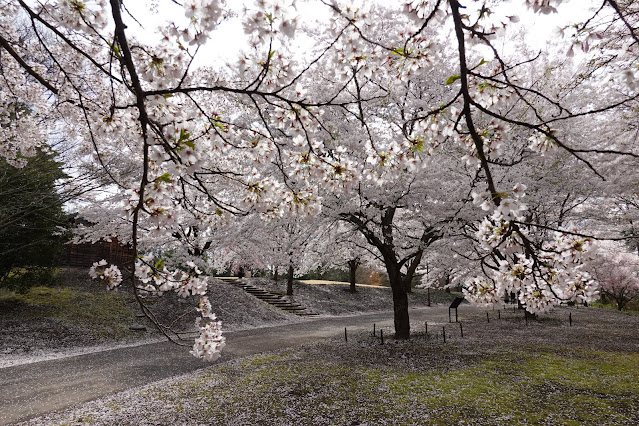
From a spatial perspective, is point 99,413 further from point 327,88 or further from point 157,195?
point 327,88

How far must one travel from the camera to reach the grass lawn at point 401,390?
496 cm

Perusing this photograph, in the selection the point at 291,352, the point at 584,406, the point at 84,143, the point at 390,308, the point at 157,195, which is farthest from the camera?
the point at 390,308

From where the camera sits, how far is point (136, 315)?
45.2 ft

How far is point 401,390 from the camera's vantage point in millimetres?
6012

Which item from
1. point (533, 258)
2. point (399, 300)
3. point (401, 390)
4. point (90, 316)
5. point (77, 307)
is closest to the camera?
point (533, 258)

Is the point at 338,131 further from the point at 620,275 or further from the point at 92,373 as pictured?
the point at 620,275

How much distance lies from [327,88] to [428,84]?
3037 millimetres

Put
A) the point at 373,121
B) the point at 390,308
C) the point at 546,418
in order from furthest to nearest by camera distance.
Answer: the point at 390,308, the point at 373,121, the point at 546,418

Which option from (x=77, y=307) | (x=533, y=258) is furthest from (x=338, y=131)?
(x=77, y=307)

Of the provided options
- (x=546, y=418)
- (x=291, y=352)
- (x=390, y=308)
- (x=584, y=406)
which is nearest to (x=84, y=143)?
(x=291, y=352)

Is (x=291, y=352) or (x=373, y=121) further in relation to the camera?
(x=373, y=121)

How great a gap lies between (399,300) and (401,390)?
15.7 feet

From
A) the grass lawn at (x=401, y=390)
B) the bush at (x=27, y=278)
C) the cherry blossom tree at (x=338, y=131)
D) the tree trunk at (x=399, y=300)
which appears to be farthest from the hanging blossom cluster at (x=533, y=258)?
the bush at (x=27, y=278)

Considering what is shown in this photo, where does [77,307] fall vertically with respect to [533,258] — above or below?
below
